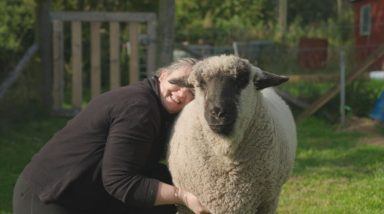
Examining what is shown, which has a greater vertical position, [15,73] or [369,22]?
[369,22]

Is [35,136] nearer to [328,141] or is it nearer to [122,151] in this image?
[328,141]

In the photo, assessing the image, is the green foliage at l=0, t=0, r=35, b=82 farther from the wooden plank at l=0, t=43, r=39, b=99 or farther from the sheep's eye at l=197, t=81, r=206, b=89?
the sheep's eye at l=197, t=81, r=206, b=89

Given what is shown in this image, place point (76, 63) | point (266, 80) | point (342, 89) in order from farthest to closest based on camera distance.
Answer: point (76, 63), point (342, 89), point (266, 80)

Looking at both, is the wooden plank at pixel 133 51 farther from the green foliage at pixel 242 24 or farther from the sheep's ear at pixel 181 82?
the green foliage at pixel 242 24

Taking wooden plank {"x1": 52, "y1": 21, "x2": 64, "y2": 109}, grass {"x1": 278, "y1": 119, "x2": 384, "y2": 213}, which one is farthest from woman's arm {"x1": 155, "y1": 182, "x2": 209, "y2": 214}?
wooden plank {"x1": 52, "y1": 21, "x2": 64, "y2": 109}

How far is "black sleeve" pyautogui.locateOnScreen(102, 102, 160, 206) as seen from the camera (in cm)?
347

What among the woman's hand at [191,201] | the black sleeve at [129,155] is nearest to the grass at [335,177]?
the woman's hand at [191,201]

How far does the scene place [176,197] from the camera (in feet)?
11.8

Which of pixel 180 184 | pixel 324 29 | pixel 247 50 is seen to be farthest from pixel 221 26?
→ pixel 180 184

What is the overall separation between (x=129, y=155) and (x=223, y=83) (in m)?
0.66

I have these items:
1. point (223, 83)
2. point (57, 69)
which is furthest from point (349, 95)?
point (223, 83)

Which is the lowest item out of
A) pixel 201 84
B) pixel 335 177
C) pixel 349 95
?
pixel 335 177

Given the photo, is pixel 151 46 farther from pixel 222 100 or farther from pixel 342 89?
pixel 222 100

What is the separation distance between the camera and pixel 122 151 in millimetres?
3469
